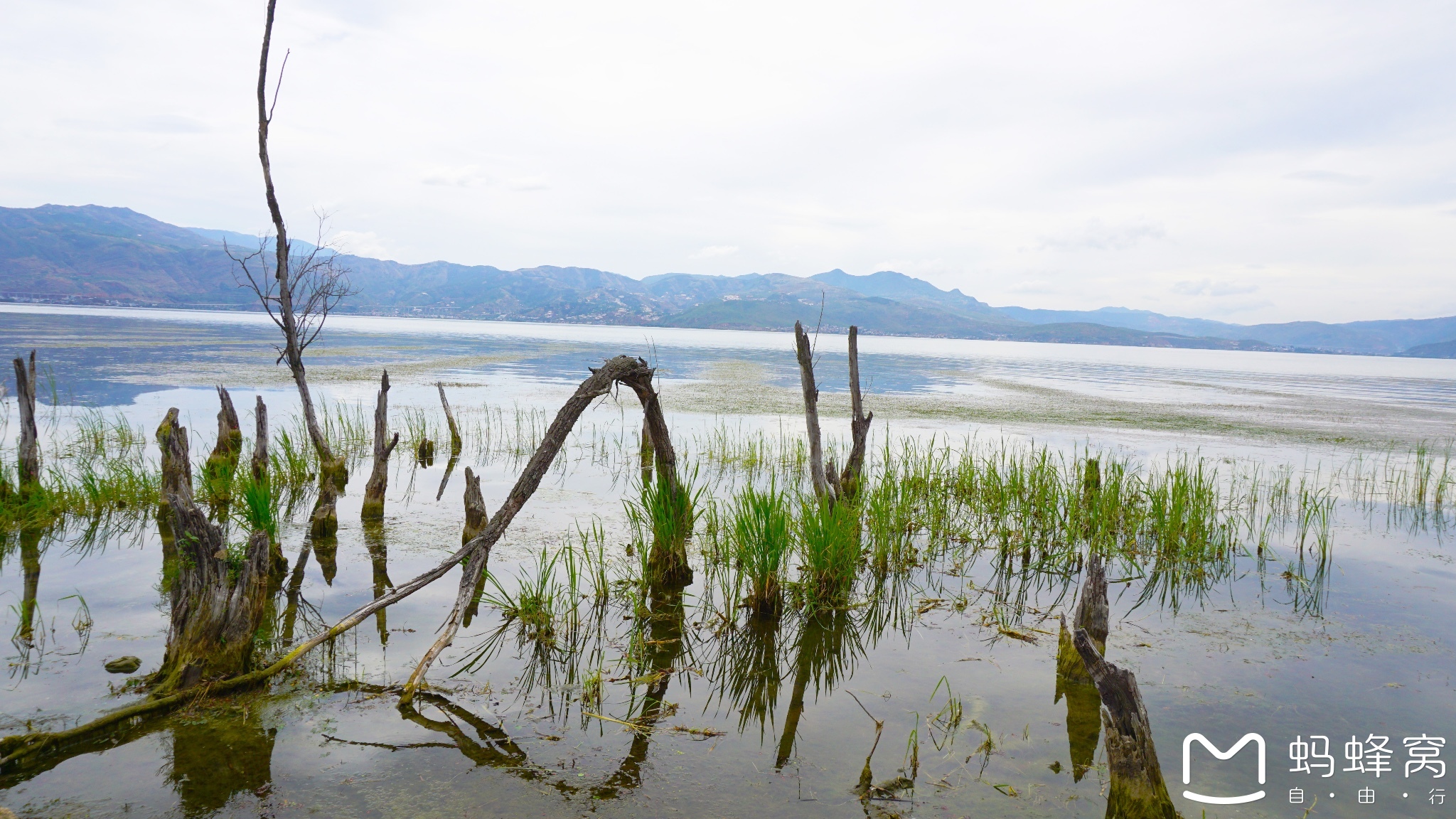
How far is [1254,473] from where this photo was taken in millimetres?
13531

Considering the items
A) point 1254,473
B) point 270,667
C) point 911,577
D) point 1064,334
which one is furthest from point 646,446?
point 1064,334

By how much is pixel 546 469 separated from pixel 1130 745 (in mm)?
4666

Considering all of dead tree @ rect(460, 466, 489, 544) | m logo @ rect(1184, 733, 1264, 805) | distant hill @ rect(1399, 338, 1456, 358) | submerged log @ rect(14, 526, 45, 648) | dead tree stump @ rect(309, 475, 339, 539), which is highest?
distant hill @ rect(1399, 338, 1456, 358)

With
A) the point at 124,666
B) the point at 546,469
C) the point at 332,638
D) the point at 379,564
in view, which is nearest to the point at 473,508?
the point at 379,564

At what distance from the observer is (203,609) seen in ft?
16.1

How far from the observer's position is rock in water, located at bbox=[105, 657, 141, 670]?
527 cm

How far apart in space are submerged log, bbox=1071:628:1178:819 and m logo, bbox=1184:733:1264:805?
21.9 inches

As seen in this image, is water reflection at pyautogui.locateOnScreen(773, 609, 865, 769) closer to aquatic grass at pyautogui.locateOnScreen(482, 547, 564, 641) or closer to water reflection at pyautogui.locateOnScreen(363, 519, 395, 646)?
aquatic grass at pyautogui.locateOnScreen(482, 547, 564, 641)

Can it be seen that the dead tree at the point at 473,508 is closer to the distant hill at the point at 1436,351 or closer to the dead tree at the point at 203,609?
the dead tree at the point at 203,609

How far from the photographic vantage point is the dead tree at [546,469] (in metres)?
4.95

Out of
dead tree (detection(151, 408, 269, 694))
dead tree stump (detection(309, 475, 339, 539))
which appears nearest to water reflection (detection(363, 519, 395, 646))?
dead tree stump (detection(309, 475, 339, 539))

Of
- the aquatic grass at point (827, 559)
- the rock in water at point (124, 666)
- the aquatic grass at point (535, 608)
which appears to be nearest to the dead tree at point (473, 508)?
the aquatic grass at point (535, 608)

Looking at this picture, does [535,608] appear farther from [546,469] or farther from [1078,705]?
[1078,705]

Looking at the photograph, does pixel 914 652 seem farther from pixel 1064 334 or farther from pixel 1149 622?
pixel 1064 334
